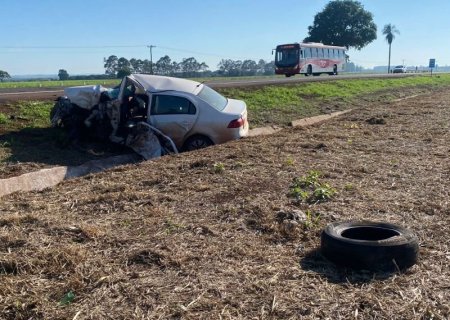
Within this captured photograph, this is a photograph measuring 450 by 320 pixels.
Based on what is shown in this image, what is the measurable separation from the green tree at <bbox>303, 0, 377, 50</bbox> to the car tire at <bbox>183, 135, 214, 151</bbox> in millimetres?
78622

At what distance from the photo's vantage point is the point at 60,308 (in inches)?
139

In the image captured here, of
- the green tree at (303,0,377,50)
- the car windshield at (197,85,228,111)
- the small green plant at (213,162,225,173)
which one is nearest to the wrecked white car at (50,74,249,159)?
the car windshield at (197,85,228,111)

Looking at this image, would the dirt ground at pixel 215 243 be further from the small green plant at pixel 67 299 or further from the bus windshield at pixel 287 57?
the bus windshield at pixel 287 57

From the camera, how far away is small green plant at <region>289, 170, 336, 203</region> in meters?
6.14

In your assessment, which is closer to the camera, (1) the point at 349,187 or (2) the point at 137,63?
(1) the point at 349,187

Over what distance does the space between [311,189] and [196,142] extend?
15.9 feet

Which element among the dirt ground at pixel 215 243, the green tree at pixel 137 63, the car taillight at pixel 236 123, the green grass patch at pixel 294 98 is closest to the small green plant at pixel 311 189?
the dirt ground at pixel 215 243

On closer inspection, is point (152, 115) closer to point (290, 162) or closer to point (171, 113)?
point (171, 113)

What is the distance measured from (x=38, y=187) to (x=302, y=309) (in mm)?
5958

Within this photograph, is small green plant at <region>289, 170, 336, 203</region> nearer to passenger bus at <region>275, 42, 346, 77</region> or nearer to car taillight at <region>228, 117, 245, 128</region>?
car taillight at <region>228, 117, 245, 128</region>

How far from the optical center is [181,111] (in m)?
10.7

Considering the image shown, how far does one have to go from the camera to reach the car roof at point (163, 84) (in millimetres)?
10805

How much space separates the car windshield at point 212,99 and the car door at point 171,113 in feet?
1.36

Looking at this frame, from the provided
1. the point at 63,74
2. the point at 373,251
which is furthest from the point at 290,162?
the point at 63,74
